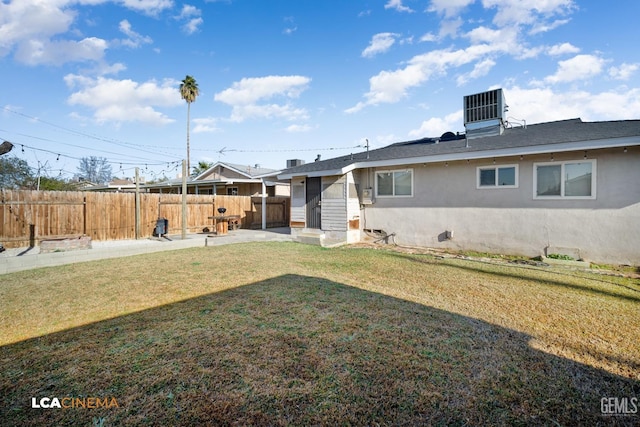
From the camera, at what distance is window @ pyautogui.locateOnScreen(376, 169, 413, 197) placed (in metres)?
9.82

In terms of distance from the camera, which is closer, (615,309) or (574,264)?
(615,309)

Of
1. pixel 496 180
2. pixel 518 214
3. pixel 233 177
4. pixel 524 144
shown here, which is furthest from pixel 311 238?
pixel 233 177

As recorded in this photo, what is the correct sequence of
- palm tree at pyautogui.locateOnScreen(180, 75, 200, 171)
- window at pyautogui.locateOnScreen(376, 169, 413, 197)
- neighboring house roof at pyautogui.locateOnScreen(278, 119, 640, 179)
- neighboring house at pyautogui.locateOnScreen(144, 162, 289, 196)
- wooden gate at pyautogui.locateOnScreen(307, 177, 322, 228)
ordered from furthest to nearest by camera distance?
palm tree at pyautogui.locateOnScreen(180, 75, 200, 171) < neighboring house at pyautogui.locateOnScreen(144, 162, 289, 196) < wooden gate at pyautogui.locateOnScreen(307, 177, 322, 228) < window at pyautogui.locateOnScreen(376, 169, 413, 197) < neighboring house roof at pyautogui.locateOnScreen(278, 119, 640, 179)

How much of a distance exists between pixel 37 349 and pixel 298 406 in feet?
9.12

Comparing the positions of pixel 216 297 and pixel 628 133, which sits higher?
pixel 628 133

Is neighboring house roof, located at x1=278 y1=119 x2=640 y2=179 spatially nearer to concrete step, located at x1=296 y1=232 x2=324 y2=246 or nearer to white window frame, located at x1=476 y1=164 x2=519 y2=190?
white window frame, located at x1=476 y1=164 x2=519 y2=190

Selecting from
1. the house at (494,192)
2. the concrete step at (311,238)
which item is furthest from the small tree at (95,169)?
the house at (494,192)

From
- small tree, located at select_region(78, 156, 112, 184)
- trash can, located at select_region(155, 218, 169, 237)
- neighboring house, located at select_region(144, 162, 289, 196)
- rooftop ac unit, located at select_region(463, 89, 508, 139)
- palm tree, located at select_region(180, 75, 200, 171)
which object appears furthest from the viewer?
small tree, located at select_region(78, 156, 112, 184)

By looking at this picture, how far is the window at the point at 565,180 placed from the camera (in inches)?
280

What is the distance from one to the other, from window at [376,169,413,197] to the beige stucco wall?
196 mm

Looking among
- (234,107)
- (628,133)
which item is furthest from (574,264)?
(234,107)

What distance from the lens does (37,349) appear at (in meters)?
2.88

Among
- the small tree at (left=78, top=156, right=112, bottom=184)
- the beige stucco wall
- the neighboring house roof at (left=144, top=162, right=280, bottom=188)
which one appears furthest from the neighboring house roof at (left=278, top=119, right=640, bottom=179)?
the small tree at (left=78, top=156, right=112, bottom=184)

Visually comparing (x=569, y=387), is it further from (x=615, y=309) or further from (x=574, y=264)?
(x=574, y=264)
